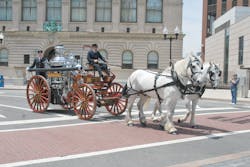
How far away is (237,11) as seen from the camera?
67250 mm

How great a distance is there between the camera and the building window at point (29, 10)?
175 ft

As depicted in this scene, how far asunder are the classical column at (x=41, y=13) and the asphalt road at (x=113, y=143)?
135ft

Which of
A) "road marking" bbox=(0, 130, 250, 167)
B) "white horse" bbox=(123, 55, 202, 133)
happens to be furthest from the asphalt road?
"white horse" bbox=(123, 55, 202, 133)

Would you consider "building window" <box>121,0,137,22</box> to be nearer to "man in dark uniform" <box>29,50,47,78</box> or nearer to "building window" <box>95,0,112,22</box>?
"building window" <box>95,0,112,22</box>

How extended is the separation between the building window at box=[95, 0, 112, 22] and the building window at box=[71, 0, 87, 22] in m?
1.65

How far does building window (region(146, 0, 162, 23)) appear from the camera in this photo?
52.4 metres

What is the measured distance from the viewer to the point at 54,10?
53.4 metres

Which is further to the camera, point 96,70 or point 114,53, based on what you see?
point 114,53

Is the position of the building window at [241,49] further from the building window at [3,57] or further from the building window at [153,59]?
the building window at [3,57]

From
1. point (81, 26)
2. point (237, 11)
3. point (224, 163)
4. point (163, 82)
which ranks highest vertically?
point (237, 11)

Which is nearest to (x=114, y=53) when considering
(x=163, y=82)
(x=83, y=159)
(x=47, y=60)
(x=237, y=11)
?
(x=237, y=11)

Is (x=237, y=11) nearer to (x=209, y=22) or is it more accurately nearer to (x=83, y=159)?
(x=209, y=22)

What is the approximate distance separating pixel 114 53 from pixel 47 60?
36.3 metres

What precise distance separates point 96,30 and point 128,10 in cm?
508
